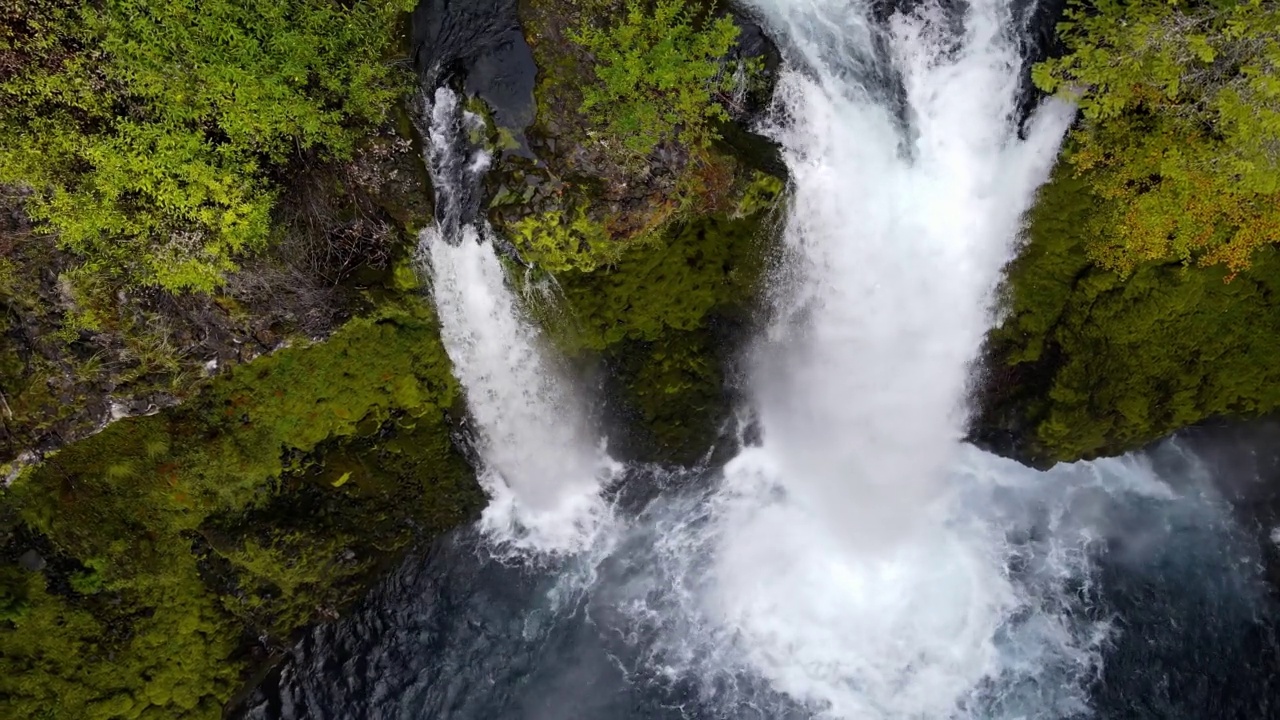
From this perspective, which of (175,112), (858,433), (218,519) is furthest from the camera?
(858,433)

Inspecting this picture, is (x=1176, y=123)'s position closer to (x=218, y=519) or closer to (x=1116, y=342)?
(x=1116, y=342)

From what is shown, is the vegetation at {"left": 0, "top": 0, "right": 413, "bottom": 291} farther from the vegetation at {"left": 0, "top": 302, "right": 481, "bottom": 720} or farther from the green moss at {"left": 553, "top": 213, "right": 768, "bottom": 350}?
the green moss at {"left": 553, "top": 213, "right": 768, "bottom": 350}

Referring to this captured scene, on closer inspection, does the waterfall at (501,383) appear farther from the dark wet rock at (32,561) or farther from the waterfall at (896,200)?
the dark wet rock at (32,561)

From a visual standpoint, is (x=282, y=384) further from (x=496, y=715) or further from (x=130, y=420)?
(x=496, y=715)

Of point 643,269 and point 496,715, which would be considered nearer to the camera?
point 643,269

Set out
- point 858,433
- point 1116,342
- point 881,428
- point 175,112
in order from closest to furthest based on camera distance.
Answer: point 175,112, point 1116,342, point 881,428, point 858,433

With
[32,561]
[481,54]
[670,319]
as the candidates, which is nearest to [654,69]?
[481,54]

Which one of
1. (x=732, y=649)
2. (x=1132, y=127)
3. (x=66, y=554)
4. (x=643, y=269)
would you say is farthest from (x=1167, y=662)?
(x=66, y=554)
